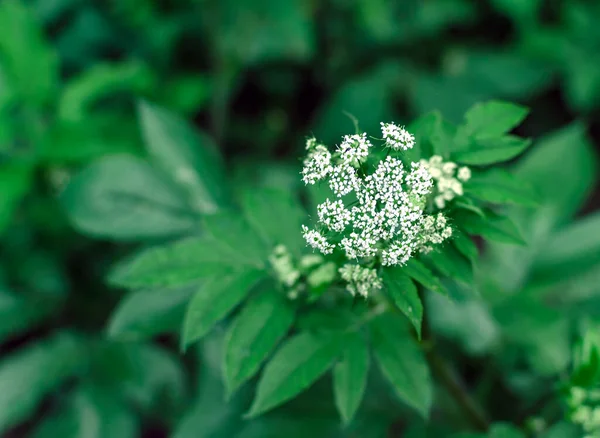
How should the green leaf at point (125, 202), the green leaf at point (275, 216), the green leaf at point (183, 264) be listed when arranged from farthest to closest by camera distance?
the green leaf at point (125, 202), the green leaf at point (275, 216), the green leaf at point (183, 264)

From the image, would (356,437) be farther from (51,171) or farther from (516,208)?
(51,171)

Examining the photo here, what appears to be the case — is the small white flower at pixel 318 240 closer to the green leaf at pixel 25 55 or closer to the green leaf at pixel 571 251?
the green leaf at pixel 571 251

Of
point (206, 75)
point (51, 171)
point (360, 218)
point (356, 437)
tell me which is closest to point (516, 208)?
point (356, 437)

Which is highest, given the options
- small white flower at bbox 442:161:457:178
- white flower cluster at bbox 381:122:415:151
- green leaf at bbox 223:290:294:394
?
white flower cluster at bbox 381:122:415:151

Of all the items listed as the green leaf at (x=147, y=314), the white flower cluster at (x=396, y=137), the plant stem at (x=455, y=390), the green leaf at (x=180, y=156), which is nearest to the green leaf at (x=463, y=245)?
the white flower cluster at (x=396, y=137)

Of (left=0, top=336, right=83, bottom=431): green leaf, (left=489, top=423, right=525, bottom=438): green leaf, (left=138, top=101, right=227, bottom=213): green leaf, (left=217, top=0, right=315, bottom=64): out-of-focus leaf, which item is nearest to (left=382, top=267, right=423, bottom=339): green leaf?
(left=489, top=423, right=525, bottom=438): green leaf

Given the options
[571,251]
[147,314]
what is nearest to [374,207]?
[147,314]

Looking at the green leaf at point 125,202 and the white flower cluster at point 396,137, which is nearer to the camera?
the white flower cluster at point 396,137

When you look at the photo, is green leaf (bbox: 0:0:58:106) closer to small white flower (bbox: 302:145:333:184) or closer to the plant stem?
small white flower (bbox: 302:145:333:184)
